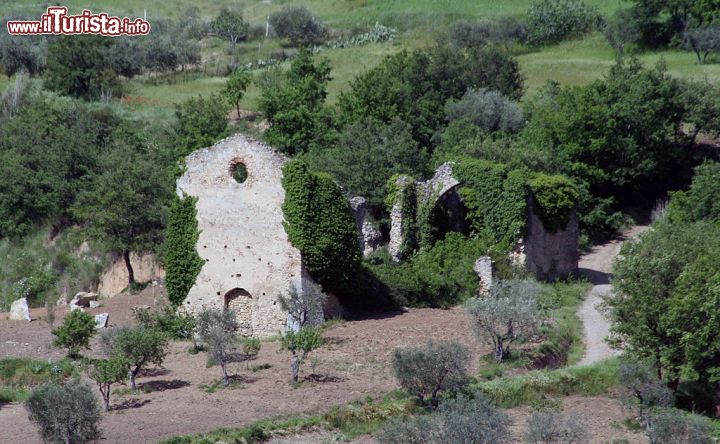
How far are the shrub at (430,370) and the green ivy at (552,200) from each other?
14.8 metres

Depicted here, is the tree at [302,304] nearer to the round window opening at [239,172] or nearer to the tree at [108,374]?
the round window opening at [239,172]

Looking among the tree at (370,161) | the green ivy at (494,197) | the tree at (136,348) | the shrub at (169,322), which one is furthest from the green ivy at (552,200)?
the tree at (136,348)

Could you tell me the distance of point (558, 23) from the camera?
266ft

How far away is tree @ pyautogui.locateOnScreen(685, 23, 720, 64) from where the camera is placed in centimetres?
7100

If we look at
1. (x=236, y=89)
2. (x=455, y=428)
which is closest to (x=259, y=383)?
(x=455, y=428)

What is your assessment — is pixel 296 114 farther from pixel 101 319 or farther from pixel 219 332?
pixel 219 332

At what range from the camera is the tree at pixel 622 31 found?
74.9 metres

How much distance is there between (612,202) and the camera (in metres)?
52.1

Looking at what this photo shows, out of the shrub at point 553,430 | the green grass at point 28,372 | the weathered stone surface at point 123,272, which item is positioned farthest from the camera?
the weathered stone surface at point 123,272

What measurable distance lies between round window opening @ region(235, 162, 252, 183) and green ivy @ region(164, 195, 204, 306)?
1.38 meters

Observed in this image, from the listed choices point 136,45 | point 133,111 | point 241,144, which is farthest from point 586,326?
point 136,45

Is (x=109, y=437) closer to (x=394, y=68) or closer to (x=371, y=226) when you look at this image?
(x=371, y=226)

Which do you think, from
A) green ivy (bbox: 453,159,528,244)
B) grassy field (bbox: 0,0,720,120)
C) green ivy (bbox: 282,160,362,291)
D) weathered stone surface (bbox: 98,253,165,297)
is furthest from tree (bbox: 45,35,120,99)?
green ivy (bbox: 282,160,362,291)

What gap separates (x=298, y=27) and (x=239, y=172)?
50.1 metres
